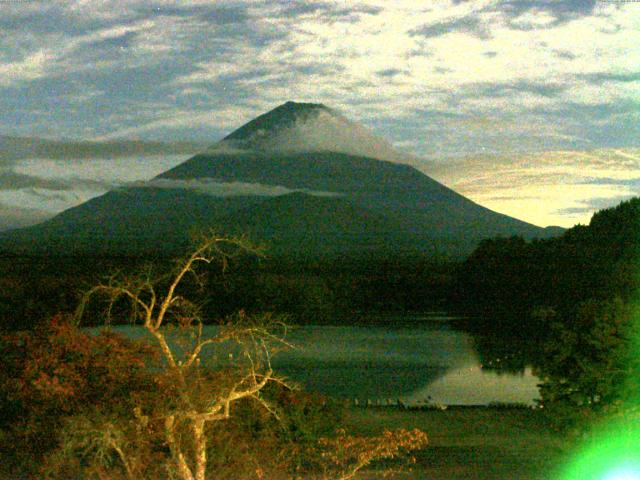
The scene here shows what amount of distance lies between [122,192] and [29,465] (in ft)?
430

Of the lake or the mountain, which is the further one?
the mountain

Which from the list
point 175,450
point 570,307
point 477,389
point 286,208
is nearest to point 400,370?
point 477,389

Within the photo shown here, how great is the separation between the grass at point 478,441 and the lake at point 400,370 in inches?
111

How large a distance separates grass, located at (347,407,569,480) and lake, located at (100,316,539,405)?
2.81 m

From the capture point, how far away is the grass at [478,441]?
1022 centimetres

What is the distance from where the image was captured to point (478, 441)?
12031 mm

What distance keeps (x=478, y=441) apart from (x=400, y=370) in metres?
14.7

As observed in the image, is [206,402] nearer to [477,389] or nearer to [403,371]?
[477,389]

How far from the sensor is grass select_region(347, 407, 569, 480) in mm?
10219

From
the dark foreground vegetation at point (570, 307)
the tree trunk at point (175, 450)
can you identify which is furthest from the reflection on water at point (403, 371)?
the tree trunk at point (175, 450)

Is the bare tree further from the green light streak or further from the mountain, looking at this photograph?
the mountain

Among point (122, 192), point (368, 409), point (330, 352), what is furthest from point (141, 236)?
point (368, 409)

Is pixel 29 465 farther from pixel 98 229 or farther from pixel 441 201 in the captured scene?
pixel 441 201

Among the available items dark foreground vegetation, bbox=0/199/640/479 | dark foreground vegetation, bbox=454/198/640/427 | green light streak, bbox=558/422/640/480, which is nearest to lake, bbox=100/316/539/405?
dark foreground vegetation, bbox=454/198/640/427
